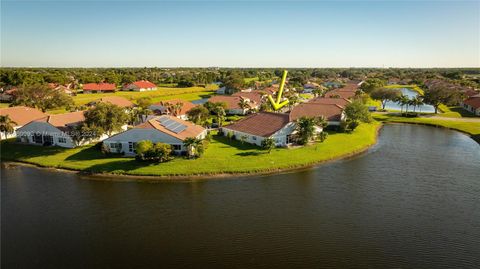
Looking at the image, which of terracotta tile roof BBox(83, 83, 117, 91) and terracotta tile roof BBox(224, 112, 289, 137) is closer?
terracotta tile roof BBox(224, 112, 289, 137)

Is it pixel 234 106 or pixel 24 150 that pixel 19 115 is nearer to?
pixel 24 150

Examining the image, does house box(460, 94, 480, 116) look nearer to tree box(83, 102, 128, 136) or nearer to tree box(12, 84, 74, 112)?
tree box(83, 102, 128, 136)

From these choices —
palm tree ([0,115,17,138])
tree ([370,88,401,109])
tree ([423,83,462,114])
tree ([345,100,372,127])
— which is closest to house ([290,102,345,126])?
tree ([345,100,372,127])

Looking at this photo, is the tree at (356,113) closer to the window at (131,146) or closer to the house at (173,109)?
the house at (173,109)

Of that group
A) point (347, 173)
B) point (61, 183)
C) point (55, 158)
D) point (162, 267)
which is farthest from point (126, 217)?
Answer: point (347, 173)

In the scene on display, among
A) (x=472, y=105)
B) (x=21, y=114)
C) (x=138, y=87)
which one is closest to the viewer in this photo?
(x=21, y=114)

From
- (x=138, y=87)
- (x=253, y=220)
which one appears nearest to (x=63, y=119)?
(x=253, y=220)

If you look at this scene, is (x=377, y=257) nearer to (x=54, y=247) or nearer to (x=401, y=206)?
(x=401, y=206)
